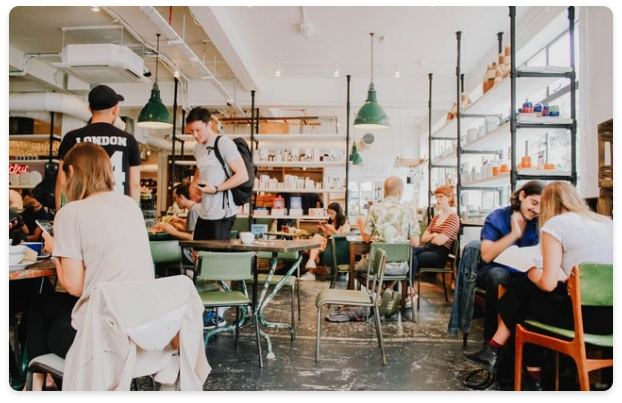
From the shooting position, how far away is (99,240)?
1632 mm

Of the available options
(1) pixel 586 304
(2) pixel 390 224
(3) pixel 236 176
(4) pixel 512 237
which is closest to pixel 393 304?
(2) pixel 390 224

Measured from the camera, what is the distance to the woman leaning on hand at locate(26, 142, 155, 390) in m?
1.61

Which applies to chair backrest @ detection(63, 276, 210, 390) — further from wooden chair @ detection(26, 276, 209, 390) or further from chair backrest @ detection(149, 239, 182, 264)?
chair backrest @ detection(149, 239, 182, 264)

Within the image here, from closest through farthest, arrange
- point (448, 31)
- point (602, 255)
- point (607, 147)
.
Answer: point (602, 255) < point (607, 147) < point (448, 31)

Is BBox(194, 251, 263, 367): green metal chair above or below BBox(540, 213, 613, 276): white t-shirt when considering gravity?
below

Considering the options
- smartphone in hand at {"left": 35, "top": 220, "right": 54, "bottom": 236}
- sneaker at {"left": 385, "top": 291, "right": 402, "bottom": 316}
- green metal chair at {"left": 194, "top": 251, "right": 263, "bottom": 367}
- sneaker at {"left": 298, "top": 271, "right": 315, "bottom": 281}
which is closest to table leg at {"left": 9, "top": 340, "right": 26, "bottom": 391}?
smartphone in hand at {"left": 35, "top": 220, "right": 54, "bottom": 236}

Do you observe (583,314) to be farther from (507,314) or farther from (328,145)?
(328,145)

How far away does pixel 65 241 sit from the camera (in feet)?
5.23

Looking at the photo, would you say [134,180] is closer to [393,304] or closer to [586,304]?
[586,304]

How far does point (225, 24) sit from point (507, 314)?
4244 millimetres

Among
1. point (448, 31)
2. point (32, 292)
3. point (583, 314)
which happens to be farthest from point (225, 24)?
point (583, 314)

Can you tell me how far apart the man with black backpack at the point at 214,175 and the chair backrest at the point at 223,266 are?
2.01ft

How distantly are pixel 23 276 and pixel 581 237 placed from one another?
2324mm

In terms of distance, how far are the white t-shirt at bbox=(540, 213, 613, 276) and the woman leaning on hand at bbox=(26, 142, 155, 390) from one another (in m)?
1.83
